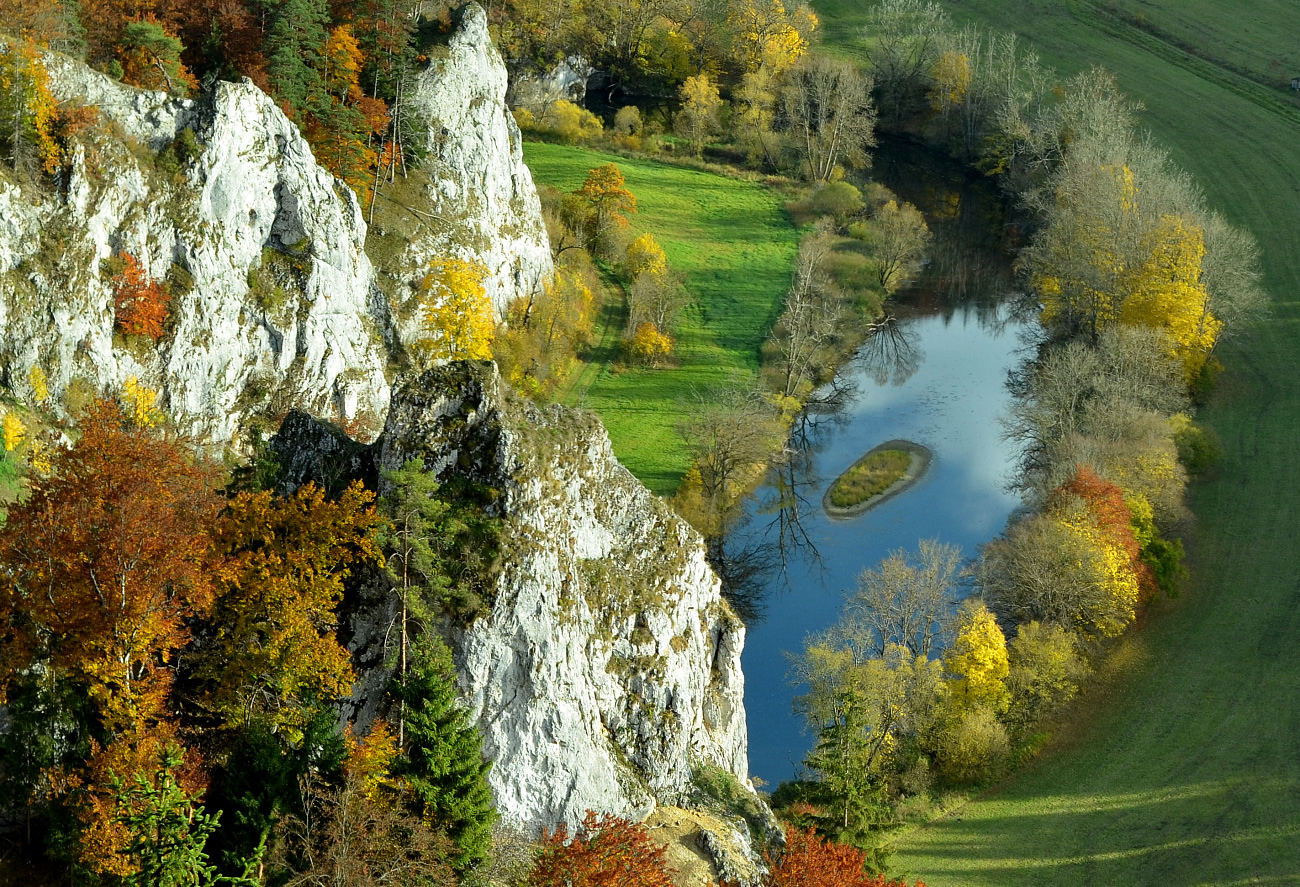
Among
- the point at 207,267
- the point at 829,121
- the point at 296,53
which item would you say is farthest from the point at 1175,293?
the point at 207,267

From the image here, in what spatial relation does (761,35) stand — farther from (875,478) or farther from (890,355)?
(875,478)

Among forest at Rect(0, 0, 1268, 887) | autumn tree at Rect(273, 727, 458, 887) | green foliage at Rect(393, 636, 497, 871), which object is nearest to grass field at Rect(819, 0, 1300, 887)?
forest at Rect(0, 0, 1268, 887)

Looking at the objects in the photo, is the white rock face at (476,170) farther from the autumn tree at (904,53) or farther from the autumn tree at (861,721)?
the autumn tree at (904,53)

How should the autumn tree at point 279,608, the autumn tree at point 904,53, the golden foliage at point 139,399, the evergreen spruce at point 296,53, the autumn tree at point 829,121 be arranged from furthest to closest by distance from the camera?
the autumn tree at point 904,53, the autumn tree at point 829,121, the evergreen spruce at point 296,53, the golden foliage at point 139,399, the autumn tree at point 279,608

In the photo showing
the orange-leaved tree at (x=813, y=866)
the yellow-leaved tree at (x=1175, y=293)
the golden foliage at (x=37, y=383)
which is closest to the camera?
the orange-leaved tree at (x=813, y=866)

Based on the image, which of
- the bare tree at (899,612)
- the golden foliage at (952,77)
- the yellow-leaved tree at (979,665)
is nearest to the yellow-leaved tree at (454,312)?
the bare tree at (899,612)

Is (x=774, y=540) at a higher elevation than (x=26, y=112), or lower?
lower

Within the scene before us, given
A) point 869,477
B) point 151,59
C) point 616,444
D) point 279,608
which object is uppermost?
point 151,59

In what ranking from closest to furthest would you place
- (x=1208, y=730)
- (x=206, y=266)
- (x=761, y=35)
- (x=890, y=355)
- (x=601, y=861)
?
1. (x=601, y=861)
2. (x=1208, y=730)
3. (x=206, y=266)
4. (x=890, y=355)
5. (x=761, y=35)
